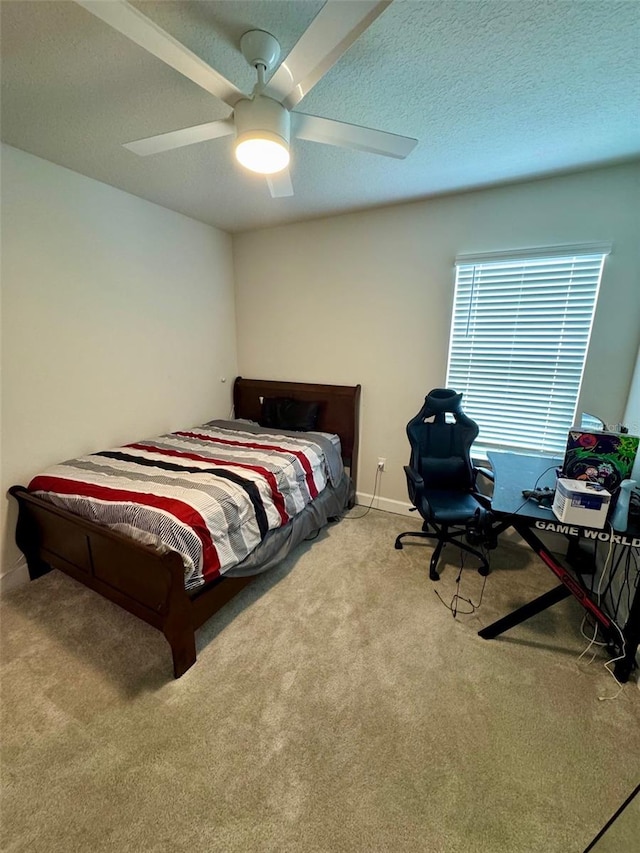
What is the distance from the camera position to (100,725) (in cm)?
142

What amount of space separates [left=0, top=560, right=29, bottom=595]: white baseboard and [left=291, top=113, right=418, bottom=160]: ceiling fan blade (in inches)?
114

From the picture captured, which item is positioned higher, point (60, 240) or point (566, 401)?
point (60, 240)

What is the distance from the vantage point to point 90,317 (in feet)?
8.14

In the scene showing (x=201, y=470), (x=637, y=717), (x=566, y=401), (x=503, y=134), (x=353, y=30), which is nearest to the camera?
(x=353, y=30)

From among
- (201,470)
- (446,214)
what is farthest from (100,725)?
(446,214)

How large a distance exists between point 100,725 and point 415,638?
147 centimetres

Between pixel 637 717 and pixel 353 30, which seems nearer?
pixel 353 30

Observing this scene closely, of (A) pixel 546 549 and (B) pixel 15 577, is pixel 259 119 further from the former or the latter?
(B) pixel 15 577

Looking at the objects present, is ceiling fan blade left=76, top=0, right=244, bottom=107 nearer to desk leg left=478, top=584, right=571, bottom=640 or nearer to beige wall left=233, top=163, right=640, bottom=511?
beige wall left=233, top=163, right=640, bottom=511

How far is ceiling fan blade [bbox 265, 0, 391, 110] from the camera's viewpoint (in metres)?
0.87

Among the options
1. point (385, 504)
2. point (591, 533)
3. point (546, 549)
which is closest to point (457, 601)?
point (546, 549)

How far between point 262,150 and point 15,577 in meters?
2.80

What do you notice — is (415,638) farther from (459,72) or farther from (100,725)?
(459,72)

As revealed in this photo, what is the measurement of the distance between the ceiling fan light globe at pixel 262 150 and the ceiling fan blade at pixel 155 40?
0.46 feet
